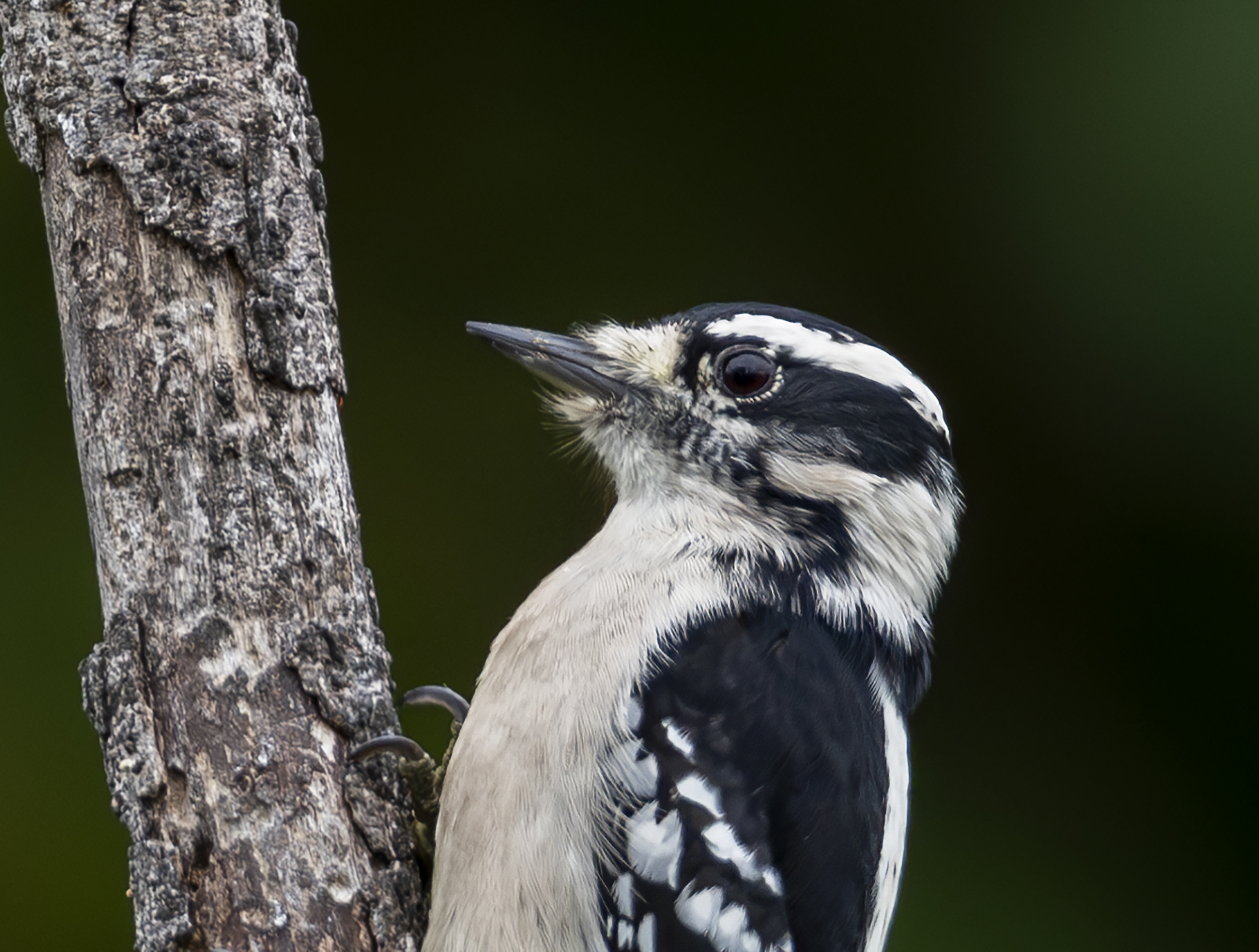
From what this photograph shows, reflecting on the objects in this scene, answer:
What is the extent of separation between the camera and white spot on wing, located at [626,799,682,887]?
1770 millimetres

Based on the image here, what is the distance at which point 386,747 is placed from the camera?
71.2 inches

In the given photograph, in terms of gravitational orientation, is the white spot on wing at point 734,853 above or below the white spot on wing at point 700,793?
below

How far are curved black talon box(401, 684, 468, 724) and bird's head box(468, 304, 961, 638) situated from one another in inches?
18.9

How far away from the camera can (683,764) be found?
71.2 inches

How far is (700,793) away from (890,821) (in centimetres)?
43

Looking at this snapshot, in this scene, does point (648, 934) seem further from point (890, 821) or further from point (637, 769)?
point (890, 821)

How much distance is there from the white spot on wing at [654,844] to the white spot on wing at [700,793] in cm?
3

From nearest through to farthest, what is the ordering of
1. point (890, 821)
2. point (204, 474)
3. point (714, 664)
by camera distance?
point (204, 474) → point (714, 664) → point (890, 821)

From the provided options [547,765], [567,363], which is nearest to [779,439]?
[567,363]

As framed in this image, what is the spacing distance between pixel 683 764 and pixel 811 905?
0.31m

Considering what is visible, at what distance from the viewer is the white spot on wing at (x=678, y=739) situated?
71.6 inches

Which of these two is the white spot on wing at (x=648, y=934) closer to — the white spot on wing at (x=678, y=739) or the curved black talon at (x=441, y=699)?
the white spot on wing at (x=678, y=739)

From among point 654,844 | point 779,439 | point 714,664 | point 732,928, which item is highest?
point 779,439

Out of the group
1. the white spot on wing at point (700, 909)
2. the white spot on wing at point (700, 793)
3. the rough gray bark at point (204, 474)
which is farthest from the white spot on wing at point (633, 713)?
the rough gray bark at point (204, 474)
